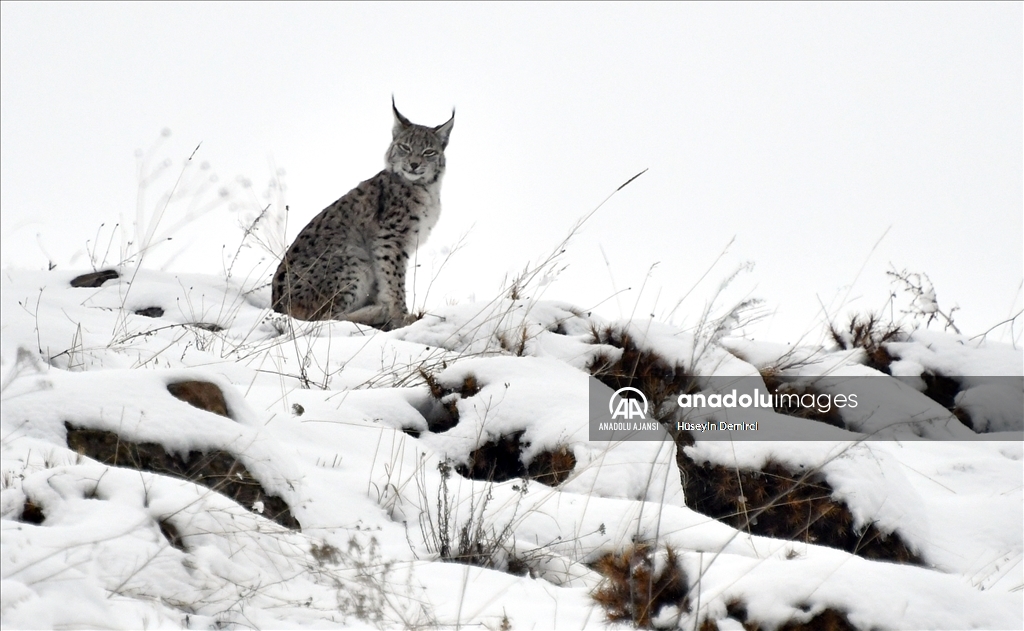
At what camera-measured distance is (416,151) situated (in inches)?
344

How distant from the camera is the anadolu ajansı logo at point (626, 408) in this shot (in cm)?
397

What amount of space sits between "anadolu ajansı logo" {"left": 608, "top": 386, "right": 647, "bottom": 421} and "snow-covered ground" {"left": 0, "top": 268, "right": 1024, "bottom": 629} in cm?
19

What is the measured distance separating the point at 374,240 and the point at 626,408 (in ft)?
15.2

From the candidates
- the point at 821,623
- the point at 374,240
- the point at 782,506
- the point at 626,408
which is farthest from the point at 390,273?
the point at 821,623

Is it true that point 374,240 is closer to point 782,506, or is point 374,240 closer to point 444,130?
point 444,130

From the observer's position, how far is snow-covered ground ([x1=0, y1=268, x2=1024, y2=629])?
7.14ft

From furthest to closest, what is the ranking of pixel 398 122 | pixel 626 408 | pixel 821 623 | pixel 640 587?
pixel 398 122 → pixel 626 408 → pixel 640 587 → pixel 821 623

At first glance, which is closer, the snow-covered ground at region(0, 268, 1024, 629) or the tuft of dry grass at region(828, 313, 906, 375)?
the snow-covered ground at region(0, 268, 1024, 629)

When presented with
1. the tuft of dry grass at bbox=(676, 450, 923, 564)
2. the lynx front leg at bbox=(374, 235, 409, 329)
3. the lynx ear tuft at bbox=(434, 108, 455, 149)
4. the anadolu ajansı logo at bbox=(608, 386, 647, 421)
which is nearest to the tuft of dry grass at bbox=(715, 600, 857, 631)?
the tuft of dry grass at bbox=(676, 450, 923, 564)

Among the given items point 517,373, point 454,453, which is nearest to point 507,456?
point 454,453

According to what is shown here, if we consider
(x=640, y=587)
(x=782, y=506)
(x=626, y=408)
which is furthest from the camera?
(x=626, y=408)

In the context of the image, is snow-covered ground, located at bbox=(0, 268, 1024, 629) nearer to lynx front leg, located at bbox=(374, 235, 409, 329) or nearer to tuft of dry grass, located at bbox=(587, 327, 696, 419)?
tuft of dry grass, located at bbox=(587, 327, 696, 419)

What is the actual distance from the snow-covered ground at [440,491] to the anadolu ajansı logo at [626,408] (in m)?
0.19

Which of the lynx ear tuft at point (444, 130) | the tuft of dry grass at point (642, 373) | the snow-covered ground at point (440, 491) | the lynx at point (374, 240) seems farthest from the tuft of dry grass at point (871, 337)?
the lynx ear tuft at point (444, 130)
